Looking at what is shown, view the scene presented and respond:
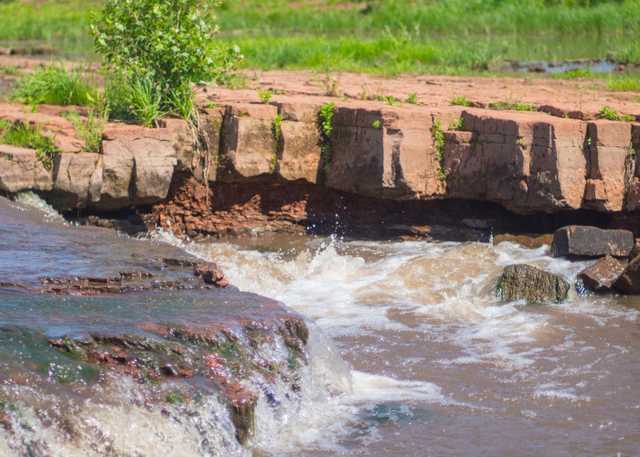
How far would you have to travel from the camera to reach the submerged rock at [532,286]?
886 cm

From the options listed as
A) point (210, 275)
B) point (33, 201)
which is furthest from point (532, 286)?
point (33, 201)

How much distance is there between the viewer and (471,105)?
11.1 metres

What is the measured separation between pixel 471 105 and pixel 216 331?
5641 millimetres

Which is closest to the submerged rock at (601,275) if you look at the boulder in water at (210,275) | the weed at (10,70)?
the boulder in water at (210,275)

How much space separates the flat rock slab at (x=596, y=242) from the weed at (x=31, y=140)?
4306 millimetres

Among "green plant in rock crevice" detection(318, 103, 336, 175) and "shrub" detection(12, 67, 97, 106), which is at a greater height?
"shrub" detection(12, 67, 97, 106)

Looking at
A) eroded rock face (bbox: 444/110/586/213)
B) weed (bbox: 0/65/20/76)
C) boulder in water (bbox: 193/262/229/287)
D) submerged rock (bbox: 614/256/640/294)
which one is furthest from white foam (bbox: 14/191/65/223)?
weed (bbox: 0/65/20/76)

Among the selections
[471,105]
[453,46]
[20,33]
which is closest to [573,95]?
[471,105]

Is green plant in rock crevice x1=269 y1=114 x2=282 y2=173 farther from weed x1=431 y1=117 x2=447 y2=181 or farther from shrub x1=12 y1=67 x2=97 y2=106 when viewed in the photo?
shrub x1=12 y1=67 x2=97 y2=106

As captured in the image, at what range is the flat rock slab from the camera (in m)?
9.68

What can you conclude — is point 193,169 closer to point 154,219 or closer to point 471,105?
point 154,219

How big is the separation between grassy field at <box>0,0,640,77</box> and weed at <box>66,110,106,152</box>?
3.55 meters

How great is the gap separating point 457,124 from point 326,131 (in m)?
1.18

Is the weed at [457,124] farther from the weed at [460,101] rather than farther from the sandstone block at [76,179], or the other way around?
the sandstone block at [76,179]
